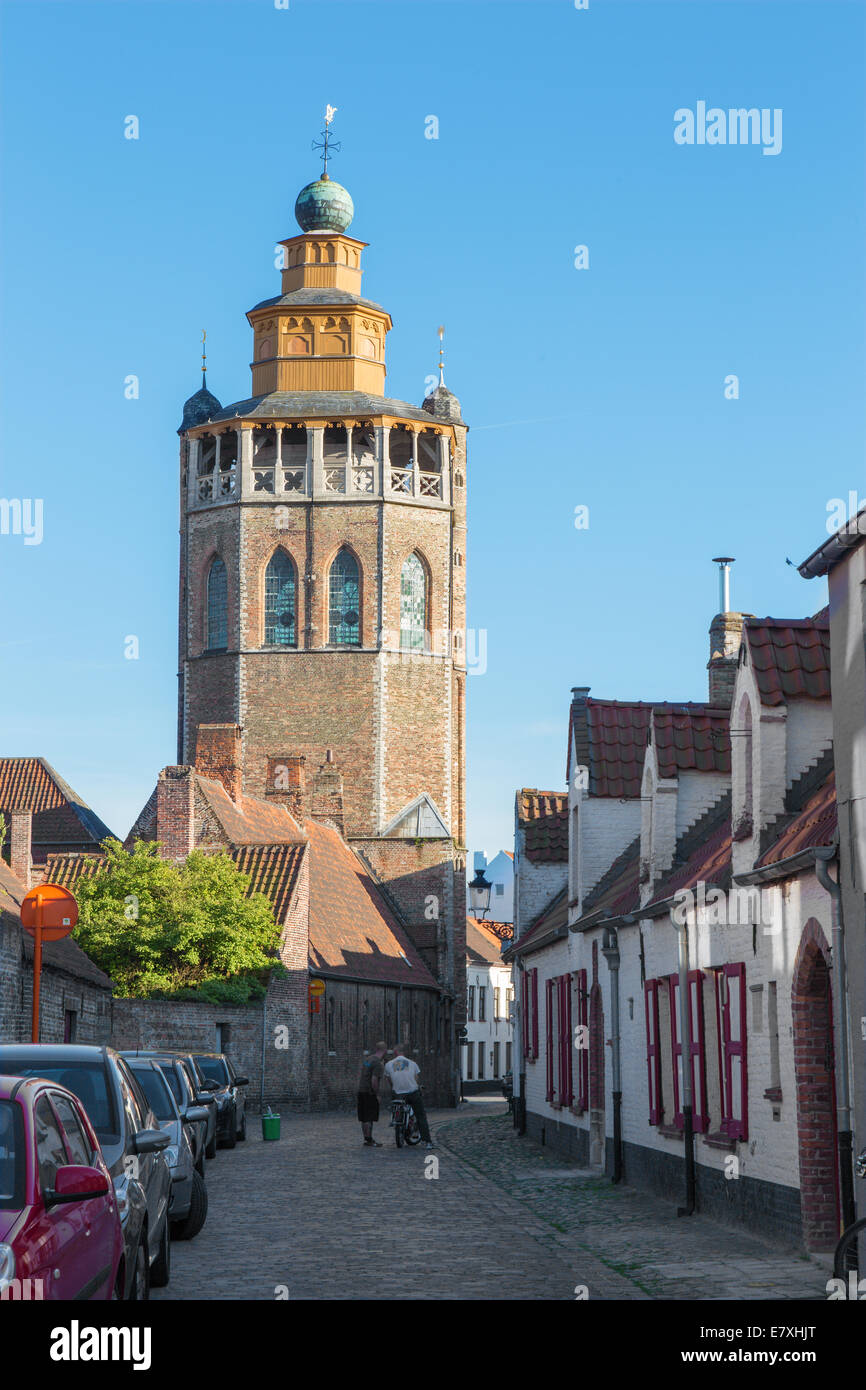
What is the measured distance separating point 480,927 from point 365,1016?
48.8m

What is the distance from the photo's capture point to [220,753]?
60469 mm

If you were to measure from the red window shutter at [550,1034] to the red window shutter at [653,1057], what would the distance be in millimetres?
8813

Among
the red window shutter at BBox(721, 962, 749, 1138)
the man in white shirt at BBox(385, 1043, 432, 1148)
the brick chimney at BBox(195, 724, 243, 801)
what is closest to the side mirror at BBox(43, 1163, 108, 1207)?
the red window shutter at BBox(721, 962, 749, 1138)

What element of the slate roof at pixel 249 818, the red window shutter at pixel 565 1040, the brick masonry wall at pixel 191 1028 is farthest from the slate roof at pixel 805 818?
the slate roof at pixel 249 818

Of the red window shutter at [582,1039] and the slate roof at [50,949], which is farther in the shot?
the slate roof at [50,949]

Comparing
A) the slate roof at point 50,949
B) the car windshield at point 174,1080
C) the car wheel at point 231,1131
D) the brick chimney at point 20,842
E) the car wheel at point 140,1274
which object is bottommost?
the car wheel at point 231,1131

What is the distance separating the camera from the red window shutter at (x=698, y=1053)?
17906 millimetres

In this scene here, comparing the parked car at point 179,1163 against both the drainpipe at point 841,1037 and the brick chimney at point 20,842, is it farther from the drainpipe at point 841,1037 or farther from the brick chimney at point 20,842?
the brick chimney at point 20,842

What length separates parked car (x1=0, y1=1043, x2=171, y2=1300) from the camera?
34.7 ft

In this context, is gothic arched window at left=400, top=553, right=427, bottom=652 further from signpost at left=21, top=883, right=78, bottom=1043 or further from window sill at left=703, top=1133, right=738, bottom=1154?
window sill at left=703, top=1133, right=738, bottom=1154

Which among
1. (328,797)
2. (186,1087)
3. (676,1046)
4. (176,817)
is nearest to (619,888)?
(676,1046)

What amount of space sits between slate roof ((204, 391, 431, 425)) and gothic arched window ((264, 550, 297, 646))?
17.3 ft
